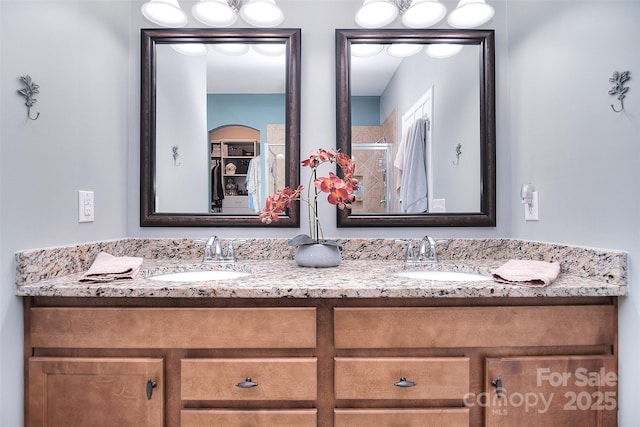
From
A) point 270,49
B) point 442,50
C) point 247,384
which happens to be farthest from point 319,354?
point 442,50

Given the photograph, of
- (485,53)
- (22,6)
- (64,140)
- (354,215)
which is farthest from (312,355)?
(485,53)

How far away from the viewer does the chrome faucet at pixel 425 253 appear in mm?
1437

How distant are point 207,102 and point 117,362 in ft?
3.53

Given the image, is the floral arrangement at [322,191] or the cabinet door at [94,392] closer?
the cabinet door at [94,392]

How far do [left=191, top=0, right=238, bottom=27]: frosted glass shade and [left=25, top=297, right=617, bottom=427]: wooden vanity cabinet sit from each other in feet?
3.88

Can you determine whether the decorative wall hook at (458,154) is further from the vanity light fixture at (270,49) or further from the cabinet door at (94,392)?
the cabinet door at (94,392)

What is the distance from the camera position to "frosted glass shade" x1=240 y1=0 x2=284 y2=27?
147 cm

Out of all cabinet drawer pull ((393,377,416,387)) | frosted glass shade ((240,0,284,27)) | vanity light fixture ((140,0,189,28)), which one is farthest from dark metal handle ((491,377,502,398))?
vanity light fixture ((140,0,189,28))

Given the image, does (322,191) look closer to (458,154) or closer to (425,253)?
(425,253)

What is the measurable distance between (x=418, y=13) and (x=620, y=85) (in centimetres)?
82

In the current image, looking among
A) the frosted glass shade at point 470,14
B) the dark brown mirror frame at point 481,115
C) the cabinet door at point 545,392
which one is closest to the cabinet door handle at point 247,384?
the cabinet door at point 545,392

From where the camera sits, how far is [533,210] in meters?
1.39

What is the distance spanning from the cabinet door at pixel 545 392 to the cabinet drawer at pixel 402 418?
0.20 ft

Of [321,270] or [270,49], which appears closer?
[321,270]
